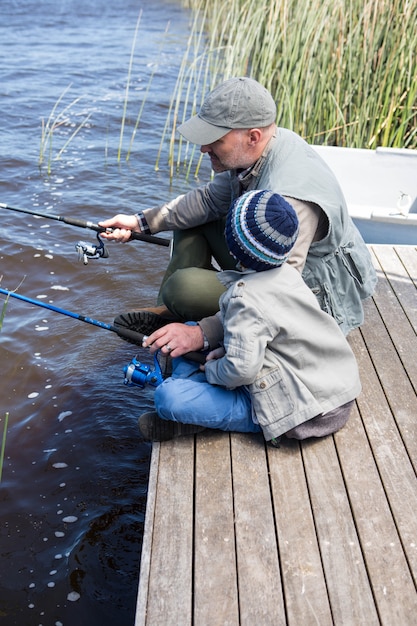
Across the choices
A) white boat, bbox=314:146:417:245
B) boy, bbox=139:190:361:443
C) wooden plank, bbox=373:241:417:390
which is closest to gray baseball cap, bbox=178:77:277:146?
boy, bbox=139:190:361:443

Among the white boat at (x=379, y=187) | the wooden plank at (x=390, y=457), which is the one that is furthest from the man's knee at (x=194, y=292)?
the white boat at (x=379, y=187)

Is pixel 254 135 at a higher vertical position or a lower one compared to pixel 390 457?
higher

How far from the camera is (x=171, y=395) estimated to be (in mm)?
2508

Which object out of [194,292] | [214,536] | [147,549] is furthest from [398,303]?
[147,549]

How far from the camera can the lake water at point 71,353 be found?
276 centimetres

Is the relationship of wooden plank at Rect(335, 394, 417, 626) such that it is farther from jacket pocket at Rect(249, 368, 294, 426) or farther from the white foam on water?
the white foam on water

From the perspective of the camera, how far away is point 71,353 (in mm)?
4125

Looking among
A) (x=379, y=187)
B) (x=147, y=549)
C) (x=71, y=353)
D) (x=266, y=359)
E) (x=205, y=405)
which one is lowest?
(x=71, y=353)

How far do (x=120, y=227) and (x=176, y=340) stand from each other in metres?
0.87

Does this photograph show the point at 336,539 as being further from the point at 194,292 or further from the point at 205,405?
the point at 194,292

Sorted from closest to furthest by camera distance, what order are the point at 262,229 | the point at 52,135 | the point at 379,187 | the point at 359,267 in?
the point at 262,229, the point at 359,267, the point at 379,187, the point at 52,135

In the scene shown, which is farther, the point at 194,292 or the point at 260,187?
the point at 194,292

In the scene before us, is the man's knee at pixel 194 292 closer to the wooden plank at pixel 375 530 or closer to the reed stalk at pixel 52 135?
the wooden plank at pixel 375 530

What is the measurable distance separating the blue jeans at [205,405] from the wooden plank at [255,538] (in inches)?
3.6
